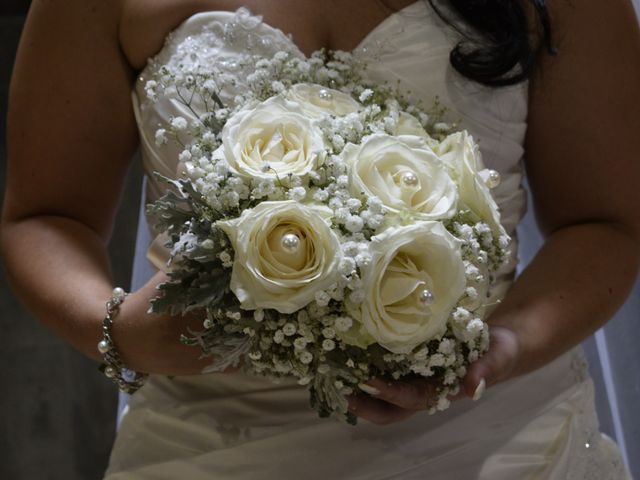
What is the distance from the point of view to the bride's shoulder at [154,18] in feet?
4.31

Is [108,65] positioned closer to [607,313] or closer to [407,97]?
[407,97]

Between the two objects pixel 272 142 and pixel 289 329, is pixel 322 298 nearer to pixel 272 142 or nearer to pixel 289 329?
pixel 289 329

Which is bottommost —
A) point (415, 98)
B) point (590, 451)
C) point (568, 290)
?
point (590, 451)

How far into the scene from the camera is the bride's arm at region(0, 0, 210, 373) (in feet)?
4.33

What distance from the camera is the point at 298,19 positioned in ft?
4.27

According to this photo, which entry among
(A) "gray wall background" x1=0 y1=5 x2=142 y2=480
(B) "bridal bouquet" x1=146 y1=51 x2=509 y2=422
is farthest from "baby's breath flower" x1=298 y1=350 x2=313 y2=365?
(A) "gray wall background" x1=0 y1=5 x2=142 y2=480

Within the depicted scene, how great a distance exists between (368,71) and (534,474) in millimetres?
624

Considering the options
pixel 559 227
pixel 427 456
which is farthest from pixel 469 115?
pixel 427 456

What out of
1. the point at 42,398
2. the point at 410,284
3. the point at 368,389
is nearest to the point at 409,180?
the point at 410,284

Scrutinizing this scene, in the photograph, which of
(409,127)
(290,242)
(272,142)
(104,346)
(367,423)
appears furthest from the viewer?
(367,423)

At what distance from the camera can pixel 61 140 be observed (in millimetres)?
1351

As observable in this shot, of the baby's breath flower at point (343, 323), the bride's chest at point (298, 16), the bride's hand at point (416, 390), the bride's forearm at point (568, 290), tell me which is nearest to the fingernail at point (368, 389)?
the bride's hand at point (416, 390)

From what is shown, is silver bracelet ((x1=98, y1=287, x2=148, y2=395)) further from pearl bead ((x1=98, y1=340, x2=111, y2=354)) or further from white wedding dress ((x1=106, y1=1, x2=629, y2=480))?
white wedding dress ((x1=106, y1=1, x2=629, y2=480))

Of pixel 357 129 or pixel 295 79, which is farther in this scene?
pixel 295 79
